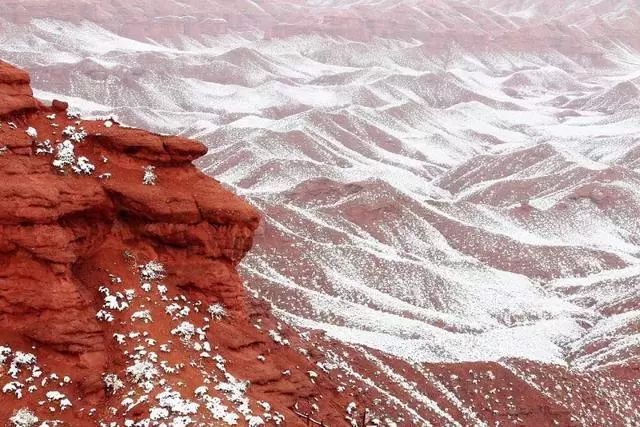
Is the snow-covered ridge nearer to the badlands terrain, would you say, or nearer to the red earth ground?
the badlands terrain

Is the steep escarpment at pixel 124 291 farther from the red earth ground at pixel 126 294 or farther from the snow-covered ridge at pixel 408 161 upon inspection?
the snow-covered ridge at pixel 408 161

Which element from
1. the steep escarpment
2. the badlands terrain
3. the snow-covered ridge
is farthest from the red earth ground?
the snow-covered ridge

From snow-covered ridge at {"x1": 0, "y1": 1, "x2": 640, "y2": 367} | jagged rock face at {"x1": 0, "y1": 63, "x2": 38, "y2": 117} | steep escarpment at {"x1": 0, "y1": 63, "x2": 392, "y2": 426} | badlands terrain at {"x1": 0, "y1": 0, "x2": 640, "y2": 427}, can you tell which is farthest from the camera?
snow-covered ridge at {"x1": 0, "y1": 1, "x2": 640, "y2": 367}

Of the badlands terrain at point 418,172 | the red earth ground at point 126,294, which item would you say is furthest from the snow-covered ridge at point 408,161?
the red earth ground at point 126,294

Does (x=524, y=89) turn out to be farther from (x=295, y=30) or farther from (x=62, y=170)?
(x=62, y=170)

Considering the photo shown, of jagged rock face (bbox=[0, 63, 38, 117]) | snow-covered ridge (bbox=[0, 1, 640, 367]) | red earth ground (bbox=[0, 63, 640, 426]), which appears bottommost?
snow-covered ridge (bbox=[0, 1, 640, 367])

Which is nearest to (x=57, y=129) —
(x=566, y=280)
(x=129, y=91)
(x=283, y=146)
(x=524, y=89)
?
(x=566, y=280)
